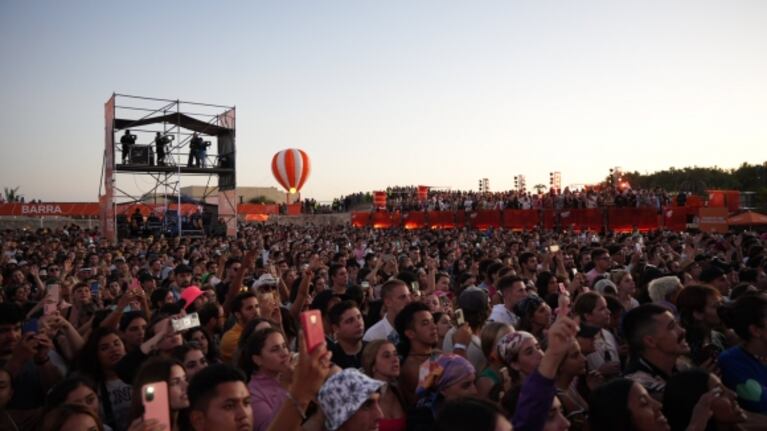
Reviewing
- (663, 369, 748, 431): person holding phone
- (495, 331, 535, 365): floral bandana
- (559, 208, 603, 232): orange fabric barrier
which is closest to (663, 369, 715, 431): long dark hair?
(663, 369, 748, 431): person holding phone

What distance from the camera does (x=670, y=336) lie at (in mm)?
3814

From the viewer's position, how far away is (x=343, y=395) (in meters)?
2.82

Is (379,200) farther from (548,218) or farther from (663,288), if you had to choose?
(663,288)

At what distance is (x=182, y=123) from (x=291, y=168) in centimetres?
1036

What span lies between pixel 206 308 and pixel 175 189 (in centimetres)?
1934

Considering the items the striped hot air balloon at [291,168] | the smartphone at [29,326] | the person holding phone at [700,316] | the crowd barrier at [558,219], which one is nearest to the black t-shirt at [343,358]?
the person holding phone at [700,316]

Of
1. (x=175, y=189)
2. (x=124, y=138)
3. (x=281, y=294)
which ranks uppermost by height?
(x=124, y=138)

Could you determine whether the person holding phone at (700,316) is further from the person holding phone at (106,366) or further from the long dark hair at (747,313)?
the person holding phone at (106,366)

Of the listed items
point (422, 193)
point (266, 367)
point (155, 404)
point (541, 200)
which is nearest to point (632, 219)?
point (541, 200)

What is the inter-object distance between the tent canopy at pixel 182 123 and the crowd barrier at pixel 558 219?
11.7 metres

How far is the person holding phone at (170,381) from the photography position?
127 inches

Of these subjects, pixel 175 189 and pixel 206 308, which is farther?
pixel 175 189

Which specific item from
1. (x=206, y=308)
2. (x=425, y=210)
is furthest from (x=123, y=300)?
(x=425, y=210)

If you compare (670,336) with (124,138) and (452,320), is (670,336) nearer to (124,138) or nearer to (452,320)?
(452,320)
